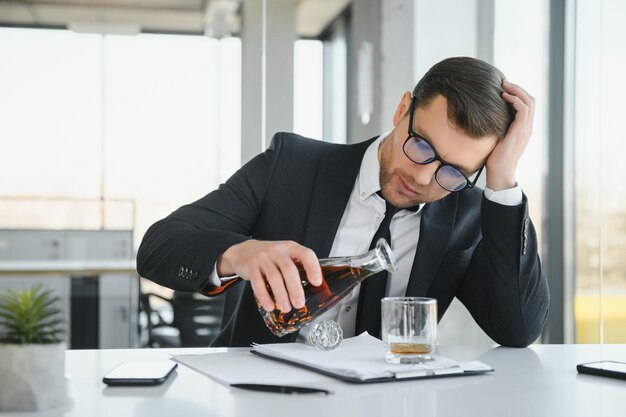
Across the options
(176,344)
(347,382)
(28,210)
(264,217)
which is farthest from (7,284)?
(347,382)

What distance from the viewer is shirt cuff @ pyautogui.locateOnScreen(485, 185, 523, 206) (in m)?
1.58

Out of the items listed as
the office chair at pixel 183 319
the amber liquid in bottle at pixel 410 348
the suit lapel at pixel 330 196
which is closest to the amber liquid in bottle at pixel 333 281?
the amber liquid in bottle at pixel 410 348

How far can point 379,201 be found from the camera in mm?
1738

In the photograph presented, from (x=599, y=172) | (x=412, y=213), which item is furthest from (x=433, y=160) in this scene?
(x=599, y=172)

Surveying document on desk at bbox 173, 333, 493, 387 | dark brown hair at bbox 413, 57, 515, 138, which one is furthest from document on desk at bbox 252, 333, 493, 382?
dark brown hair at bbox 413, 57, 515, 138

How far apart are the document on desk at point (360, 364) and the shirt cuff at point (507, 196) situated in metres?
0.43

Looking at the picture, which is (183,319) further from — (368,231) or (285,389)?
(285,389)

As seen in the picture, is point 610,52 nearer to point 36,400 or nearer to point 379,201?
point 379,201

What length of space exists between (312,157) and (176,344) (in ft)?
7.27

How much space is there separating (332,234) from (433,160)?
28 centimetres

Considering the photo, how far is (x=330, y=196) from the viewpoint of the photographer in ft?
5.63

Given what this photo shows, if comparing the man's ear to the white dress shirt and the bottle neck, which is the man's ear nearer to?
the white dress shirt

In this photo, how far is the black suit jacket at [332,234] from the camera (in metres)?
1.56

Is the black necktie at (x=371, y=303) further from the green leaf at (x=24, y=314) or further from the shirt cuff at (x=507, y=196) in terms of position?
the green leaf at (x=24, y=314)
